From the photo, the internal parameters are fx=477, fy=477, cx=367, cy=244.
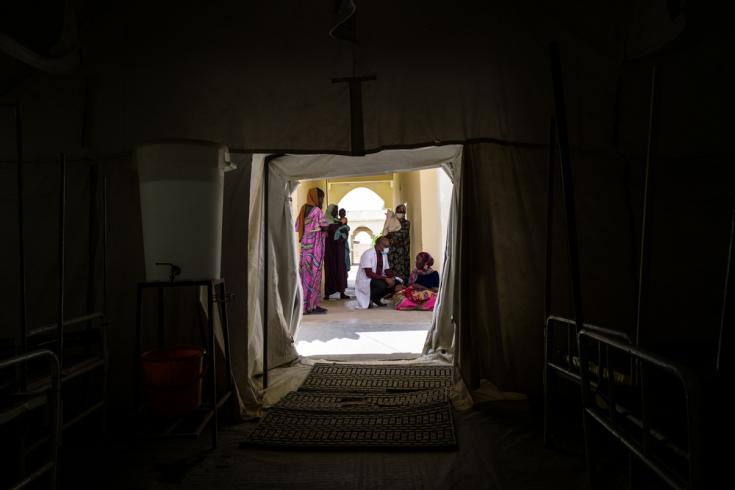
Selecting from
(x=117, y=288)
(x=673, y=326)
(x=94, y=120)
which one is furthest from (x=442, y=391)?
(x=94, y=120)

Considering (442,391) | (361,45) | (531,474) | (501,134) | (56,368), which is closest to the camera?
(56,368)

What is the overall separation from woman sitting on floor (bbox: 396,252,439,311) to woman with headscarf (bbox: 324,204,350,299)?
4.56 feet

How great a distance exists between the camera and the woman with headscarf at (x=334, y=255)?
7.82 metres

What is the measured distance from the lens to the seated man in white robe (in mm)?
7270

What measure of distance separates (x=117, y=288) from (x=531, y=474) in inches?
90.2

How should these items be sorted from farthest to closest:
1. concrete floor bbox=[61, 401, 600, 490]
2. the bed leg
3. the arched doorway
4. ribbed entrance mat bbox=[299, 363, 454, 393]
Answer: the arched doorway
ribbed entrance mat bbox=[299, 363, 454, 393]
concrete floor bbox=[61, 401, 600, 490]
the bed leg

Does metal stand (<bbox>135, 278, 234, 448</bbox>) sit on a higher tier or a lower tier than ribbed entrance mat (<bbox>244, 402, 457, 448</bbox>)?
higher

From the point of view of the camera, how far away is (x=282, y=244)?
409cm

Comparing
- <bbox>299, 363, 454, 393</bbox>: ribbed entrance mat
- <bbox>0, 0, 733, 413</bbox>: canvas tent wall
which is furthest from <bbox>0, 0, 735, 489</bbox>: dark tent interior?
<bbox>299, 363, 454, 393</bbox>: ribbed entrance mat

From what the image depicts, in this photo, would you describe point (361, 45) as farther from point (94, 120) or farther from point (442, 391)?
point (442, 391)

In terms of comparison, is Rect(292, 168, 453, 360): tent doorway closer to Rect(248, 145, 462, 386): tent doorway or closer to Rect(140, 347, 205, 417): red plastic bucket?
Rect(248, 145, 462, 386): tent doorway

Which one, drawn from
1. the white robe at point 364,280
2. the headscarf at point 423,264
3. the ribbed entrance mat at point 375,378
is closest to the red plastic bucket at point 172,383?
the ribbed entrance mat at point 375,378

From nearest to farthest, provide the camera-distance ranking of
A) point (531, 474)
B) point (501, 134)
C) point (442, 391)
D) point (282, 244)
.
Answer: point (531, 474) → point (501, 134) → point (442, 391) → point (282, 244)

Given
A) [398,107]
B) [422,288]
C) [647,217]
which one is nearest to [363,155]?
[398,107]
